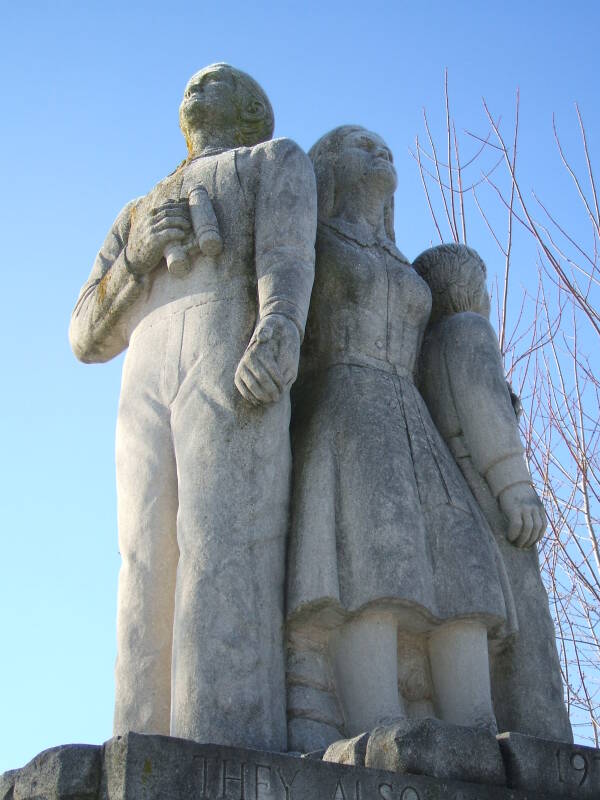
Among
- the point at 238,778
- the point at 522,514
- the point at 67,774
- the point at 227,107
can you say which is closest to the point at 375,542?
the point at 522,514

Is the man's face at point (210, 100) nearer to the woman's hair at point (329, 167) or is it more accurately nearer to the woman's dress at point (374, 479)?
the woman's hair at point (329, 167)

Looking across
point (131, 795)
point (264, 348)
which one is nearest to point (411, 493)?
point (264, 348)

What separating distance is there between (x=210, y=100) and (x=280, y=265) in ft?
4.74

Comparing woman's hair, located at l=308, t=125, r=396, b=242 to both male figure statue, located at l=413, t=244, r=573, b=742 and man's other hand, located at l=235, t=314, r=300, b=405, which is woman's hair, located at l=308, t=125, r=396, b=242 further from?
man's other hand, located at l=235, t=314, r=300, b=405

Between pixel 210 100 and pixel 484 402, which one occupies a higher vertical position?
Result: pixel 210 100

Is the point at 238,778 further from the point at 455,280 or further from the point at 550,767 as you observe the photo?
the point at 455,280

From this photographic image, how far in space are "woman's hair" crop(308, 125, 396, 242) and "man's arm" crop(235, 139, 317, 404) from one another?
0.45 meters

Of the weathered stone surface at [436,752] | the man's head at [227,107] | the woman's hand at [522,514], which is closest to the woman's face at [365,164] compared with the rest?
the man's head at [227,107]

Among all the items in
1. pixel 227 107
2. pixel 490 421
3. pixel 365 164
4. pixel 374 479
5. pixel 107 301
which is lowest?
pixel 374 479

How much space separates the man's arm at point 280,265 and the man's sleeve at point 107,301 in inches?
29.9

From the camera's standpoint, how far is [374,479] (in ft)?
21.5

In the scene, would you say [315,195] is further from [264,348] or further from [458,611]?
[458,611]

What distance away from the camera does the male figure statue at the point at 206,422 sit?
6062mm

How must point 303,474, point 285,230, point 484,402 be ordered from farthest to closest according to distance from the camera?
point 484,402
point 285,230
point 303,474
